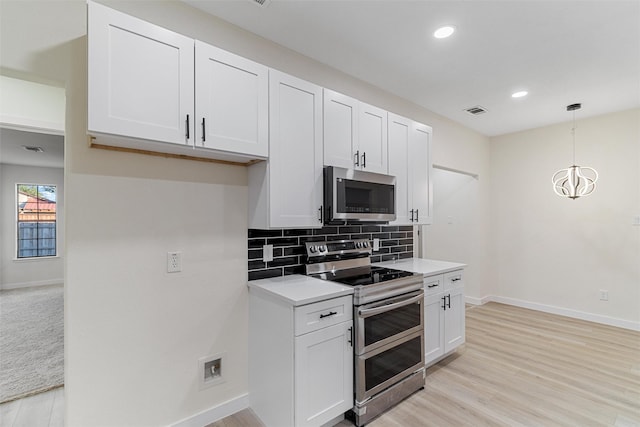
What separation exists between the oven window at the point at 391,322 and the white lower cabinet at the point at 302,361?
0.14 meters

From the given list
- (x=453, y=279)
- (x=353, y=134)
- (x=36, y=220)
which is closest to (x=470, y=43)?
(x=353, y=134)

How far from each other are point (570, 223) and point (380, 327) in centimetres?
379

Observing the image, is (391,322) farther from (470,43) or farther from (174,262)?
(470,43)

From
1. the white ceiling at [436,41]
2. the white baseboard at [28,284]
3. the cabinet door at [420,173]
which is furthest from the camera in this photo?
the white baseboard at [28,284]

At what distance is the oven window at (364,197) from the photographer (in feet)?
7.33

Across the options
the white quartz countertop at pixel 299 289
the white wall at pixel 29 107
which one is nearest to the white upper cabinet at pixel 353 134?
the white quartz countertop at pixel 299 289

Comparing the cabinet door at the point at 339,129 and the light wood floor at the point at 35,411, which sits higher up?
the cabinet door at the point at 339,129

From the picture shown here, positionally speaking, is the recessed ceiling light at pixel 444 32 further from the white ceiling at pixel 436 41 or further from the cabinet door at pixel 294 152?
the cabinet door at pixel 294 152

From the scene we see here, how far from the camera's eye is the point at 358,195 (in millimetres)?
2365

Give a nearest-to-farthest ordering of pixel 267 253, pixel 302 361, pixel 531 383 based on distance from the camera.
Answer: pixel 302 361, pixel 267 253, pixel 531 383

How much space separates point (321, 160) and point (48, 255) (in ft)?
24.1

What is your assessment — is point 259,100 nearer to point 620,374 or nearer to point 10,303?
point 620,374

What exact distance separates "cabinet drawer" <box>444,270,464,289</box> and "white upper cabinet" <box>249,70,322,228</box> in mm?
1478

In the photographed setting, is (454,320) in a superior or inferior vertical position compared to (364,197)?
inferior
